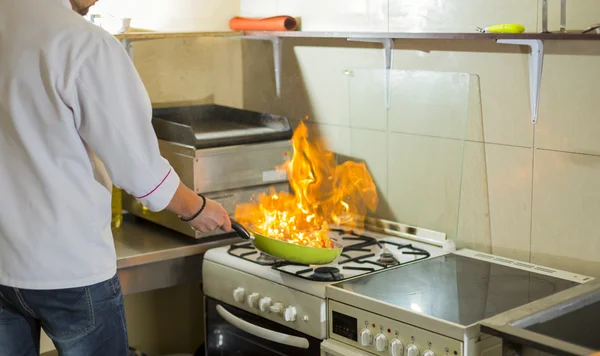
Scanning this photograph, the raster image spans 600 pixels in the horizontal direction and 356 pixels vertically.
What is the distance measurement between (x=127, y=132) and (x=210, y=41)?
1403 millimetres

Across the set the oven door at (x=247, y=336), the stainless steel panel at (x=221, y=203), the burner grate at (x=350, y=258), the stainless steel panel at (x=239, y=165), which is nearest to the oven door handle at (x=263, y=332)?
the oven door at (x=247, y=336)

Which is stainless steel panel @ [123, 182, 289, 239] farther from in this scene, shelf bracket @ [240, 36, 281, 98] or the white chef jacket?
the white chef jacket

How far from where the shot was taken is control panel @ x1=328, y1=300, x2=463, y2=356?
1.70 m

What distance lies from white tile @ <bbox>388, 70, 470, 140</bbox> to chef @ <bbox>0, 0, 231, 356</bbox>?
854 millimetres

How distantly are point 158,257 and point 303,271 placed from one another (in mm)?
482

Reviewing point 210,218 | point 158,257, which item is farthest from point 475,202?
point 158,257

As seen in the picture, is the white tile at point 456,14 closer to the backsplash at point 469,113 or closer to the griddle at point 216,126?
the backsplash at point 469,113

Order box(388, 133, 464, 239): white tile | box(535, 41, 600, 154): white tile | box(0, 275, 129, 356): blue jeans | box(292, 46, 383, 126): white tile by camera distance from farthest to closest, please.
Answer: box(292, 46, 383, 126): white tile, box(388, 133, 464, 239): white tile, box(535, 41, 600, 154): white tile, box(0, 275, 129, 356): blue jeans

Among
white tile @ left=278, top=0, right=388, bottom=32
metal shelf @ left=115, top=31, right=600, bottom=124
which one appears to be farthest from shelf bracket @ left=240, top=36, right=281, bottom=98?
white tile @ left=278, top=0, right=388, bottom=32

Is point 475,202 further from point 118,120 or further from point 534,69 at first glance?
point 118,120

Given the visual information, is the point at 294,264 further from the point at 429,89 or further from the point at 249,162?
the point at 429,89

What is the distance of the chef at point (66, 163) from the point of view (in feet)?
5.16

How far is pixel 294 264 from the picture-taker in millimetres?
2152

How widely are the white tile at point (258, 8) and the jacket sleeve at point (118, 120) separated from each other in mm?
1243
